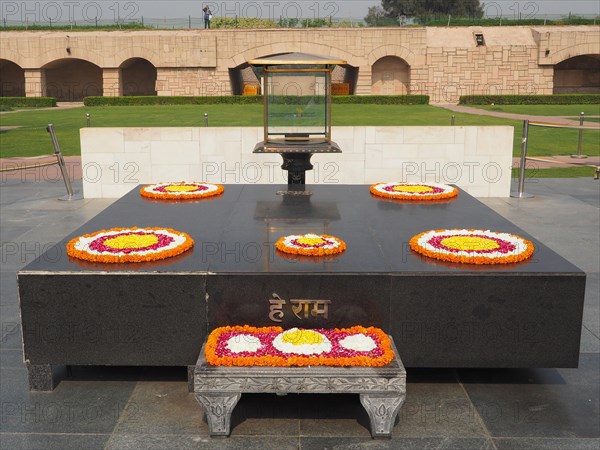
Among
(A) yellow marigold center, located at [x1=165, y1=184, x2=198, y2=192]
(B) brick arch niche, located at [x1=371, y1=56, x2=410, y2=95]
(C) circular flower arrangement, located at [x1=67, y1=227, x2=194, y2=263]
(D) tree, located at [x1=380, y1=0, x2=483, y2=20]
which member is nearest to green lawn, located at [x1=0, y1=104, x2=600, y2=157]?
(B) brick arch niche, located at [x1=371, y1=56, x2=410, y2=95]

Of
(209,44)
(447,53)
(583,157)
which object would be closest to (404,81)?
(447,53)

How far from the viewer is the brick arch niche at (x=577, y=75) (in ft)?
142

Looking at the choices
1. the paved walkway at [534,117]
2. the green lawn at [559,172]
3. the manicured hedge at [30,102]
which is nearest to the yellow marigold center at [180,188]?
the green lawn at [559,172]

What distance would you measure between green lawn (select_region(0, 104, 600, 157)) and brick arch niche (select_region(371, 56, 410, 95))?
825cm

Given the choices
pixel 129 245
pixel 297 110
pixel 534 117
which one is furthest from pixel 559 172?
pixel 534 117

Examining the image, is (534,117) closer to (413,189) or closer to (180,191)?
(413,189)

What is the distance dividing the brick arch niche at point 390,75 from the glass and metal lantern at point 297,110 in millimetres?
33066

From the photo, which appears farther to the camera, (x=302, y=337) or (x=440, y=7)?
(x=440, y=7)

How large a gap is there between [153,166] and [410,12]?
5037 cm

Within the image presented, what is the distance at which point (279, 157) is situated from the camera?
11.4 metres

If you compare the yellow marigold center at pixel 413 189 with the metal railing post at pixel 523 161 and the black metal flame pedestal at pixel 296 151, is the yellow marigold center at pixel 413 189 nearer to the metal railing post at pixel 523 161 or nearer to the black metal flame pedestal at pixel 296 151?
the black metal flame pedestal at pixel 296 151

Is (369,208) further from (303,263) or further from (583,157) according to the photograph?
(583,157)

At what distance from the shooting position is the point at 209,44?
127 ft

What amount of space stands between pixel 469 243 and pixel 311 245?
1191 mm
